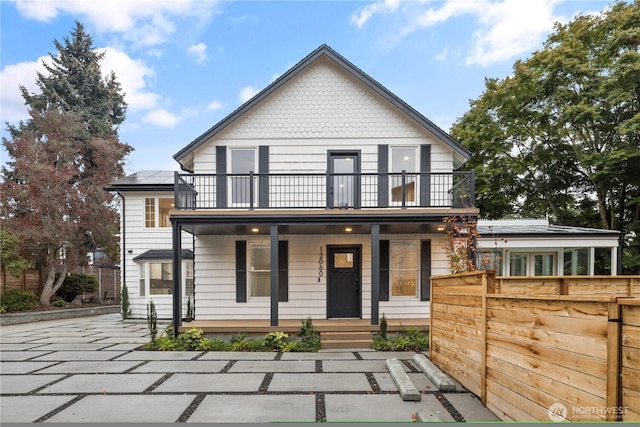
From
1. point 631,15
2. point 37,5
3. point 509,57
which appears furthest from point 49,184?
point 631,15

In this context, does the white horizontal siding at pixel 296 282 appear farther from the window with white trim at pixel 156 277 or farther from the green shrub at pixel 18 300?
the green shrub at pixel 18 300

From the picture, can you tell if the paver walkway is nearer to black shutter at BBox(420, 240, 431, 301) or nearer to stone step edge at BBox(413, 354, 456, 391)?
stone step edge at BBox(413, 354, 456, 391)

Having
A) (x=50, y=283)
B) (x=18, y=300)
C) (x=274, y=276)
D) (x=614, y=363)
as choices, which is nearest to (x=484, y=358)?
(x=614, y=363)

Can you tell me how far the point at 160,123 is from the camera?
70.2 ft

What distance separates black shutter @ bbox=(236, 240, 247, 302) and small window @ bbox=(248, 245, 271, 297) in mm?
190

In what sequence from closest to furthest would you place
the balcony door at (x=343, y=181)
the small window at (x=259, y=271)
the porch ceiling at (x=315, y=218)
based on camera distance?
the porch ceiling at (x=315, y=218) < the balcony door at (x=343, y=181) < the small window at (x=259, y=271)

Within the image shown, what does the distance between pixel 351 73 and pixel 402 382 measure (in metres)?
7.95

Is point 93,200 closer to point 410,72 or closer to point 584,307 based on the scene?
point 410,72

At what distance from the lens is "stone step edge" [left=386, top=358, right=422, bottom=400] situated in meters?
4.29

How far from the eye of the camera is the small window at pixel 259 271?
920 centimetres

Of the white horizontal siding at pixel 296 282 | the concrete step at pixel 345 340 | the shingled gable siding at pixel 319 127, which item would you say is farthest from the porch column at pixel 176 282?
the concrete step at pixel 345 340

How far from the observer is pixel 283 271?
29.8 ft

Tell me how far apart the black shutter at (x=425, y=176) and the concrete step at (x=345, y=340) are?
3916 millimetres

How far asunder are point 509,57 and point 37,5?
55.2 feet
